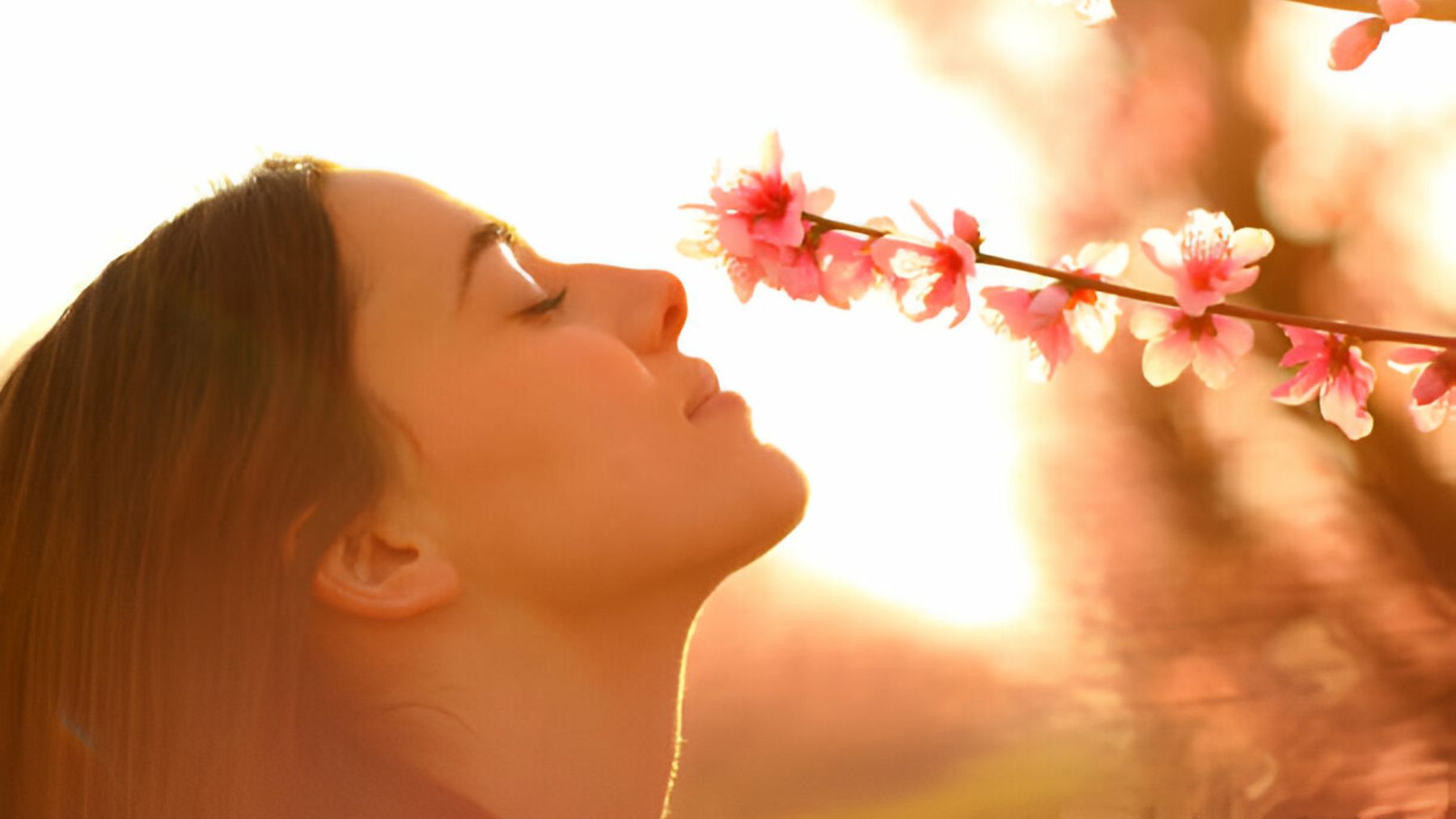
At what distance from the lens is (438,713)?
1325mm

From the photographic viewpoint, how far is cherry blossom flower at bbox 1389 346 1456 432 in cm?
112

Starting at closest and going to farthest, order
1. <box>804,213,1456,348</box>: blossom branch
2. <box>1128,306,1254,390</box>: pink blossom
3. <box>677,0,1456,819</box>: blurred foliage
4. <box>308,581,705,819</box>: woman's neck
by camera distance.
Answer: <box>804,213,1456,348</box>: blossom branch < <box>1128,306,1254,390</box>: pink blossom < <box>308,581,705,819</box>: woman's neck < <box>677,0,1456,819</box>: blurred foliage

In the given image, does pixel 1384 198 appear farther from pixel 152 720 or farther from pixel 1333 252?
pixel 152 720

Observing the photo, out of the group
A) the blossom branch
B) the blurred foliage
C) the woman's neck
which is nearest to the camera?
the blossom branch

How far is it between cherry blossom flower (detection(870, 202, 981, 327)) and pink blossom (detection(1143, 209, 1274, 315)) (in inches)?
5.9

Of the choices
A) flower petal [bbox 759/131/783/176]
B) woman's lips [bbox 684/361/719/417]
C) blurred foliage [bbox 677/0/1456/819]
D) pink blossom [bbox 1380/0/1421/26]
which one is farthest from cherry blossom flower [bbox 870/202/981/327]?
blurred foliage [bbox 677/0/1456/819]

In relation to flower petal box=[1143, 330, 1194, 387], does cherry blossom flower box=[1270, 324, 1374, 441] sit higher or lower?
higher

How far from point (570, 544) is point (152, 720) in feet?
1.33

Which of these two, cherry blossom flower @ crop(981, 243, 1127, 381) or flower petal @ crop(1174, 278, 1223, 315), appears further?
cherry blossom flower @ crop(981, 243, 1127, 381)

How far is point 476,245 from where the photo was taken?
140 centimetres

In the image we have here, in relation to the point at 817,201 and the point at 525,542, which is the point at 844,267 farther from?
the point at 525,542

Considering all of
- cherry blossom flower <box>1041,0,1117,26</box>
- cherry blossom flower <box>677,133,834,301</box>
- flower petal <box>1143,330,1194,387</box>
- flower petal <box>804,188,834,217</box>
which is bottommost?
cherry blossom flower <box>677,133,834,301</box>

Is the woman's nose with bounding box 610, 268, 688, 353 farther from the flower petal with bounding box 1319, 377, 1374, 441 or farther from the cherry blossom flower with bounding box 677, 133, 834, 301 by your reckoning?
the flower petal with bounding box 1319, 377, 1374, 441

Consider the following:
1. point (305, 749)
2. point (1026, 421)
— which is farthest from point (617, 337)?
point (1026, 421)
